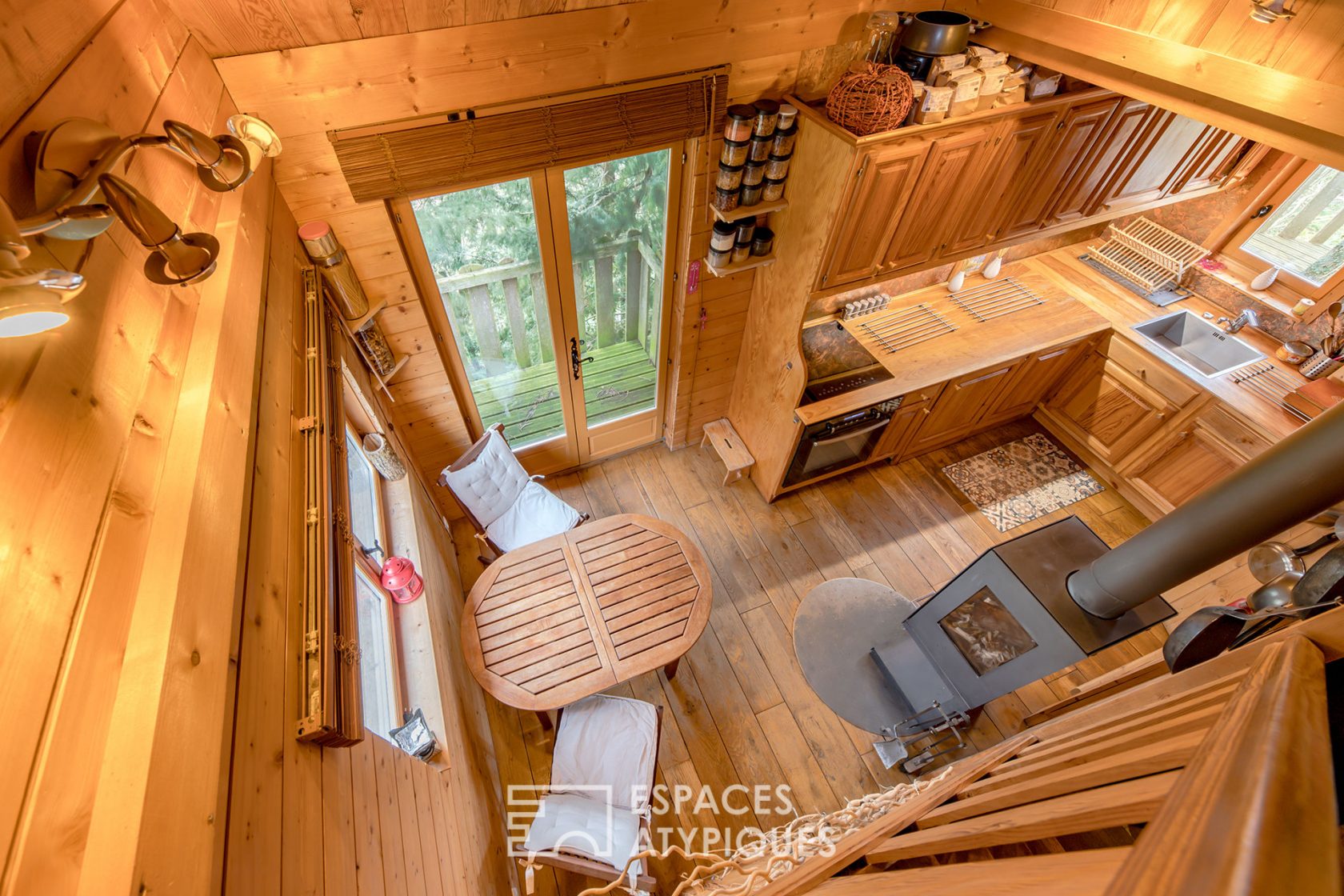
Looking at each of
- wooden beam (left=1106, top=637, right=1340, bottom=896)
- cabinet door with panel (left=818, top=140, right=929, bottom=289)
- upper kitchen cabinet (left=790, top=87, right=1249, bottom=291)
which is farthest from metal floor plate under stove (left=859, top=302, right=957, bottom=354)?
wooden beam (left=1106, top=637, right=1340, bottom=896)

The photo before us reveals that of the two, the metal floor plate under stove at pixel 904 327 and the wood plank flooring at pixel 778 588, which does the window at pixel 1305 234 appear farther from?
the metal floor plate under stove at pixel 904 327

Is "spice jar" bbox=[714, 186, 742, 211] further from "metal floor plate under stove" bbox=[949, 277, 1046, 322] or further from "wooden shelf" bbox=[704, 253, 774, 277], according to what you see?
"metal floor plate under stove" bbox=[949, 277, 1046, 322]

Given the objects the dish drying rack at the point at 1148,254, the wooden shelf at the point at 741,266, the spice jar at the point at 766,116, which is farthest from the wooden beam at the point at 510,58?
the dish drying rack at the point at 1148,254

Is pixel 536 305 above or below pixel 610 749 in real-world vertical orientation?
above

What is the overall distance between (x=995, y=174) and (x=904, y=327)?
105 centimetres

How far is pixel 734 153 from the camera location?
8.29 feet

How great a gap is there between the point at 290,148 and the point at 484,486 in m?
1.75

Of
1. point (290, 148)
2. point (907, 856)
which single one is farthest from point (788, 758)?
point (290, 148)

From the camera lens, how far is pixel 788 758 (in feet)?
9.64

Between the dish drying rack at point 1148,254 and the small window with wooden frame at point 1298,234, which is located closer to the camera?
the small window with wooden frame at point 1298,234

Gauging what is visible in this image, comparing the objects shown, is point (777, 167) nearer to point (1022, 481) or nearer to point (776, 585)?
point (776, 585)

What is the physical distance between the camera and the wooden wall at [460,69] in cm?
187

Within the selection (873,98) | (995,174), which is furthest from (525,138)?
(995,174)

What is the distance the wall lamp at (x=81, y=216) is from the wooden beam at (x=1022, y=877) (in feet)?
3.36
